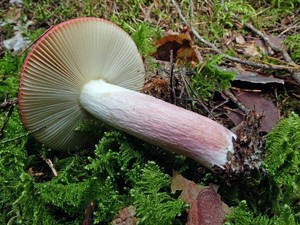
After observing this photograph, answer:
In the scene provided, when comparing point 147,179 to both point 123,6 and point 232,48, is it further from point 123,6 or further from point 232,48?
point 123,6

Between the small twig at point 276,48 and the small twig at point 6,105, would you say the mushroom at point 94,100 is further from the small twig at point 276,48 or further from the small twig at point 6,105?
the small twig at point 276,48

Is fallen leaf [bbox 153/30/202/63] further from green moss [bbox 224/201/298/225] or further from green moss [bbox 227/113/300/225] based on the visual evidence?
green moss [bbox 224/201/298/225]

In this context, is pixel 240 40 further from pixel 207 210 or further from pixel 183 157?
pixel 207 210

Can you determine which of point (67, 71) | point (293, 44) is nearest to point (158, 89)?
point (67, 71)

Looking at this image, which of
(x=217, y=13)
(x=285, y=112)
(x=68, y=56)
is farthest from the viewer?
(x=217, y=13)

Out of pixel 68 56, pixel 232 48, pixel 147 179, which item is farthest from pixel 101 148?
pixel 232 48

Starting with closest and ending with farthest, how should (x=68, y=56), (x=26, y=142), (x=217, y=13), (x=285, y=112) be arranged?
(x=68, y=56), (x=26, y=142), (x=285, y=112), (x=217, y=13)

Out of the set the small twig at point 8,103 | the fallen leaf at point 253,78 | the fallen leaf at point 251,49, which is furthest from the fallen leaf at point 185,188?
the fallen leaf at point 251,49
